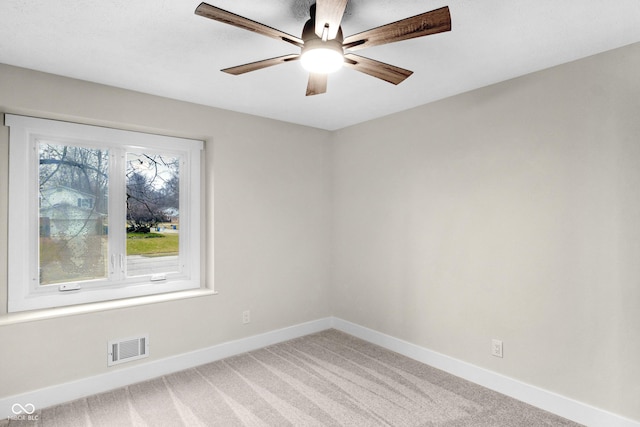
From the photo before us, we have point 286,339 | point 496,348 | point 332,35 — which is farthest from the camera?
point 286,339

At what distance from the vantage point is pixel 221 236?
3436 mm

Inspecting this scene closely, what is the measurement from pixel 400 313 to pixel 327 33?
8.92 feet

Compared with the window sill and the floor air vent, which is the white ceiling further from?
the floor air vent

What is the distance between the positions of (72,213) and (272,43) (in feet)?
6.95

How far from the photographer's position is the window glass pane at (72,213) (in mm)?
2773

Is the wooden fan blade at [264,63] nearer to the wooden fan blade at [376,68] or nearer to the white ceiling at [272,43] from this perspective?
the white ceiling at [272,43]

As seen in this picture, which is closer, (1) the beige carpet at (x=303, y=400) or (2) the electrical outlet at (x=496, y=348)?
(1) the beige carpet at (x=303, y=400)

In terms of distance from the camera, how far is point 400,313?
3531 millimetres

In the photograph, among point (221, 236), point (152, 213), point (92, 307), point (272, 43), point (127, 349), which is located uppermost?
point (272, 43)

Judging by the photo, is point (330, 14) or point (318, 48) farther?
point (318, 48)

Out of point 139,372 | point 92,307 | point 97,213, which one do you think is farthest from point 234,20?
point 139,372

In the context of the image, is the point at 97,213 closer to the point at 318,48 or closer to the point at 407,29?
the point at 318,48

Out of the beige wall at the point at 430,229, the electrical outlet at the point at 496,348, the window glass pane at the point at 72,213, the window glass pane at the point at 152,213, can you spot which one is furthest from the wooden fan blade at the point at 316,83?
the electrical outlet at the point at 496,348

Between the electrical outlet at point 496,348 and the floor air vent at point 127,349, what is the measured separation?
2.81 metres
